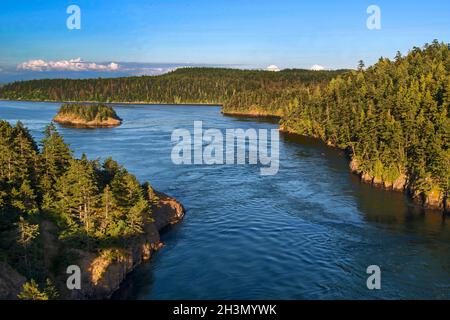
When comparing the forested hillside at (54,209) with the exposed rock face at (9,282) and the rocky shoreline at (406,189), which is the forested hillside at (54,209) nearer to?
the exposed rock face at (9,282)

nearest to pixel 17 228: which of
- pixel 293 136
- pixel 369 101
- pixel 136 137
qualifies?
pixel 369 101

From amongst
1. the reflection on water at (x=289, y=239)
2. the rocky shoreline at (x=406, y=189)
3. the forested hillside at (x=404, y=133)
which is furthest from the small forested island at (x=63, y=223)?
the forested hillside at (x=404, y=133)

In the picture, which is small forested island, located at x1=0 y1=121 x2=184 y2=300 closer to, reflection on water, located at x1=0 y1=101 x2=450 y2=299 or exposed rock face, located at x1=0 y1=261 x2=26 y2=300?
exposed rock face, located at x1=0 y1=261 x2=26 y2=300

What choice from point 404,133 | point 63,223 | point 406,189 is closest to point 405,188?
point 406,189

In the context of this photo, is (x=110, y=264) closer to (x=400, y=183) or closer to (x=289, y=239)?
(x=289, y=239)

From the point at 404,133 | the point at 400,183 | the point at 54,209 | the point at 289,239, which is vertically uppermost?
the point at 404,133
